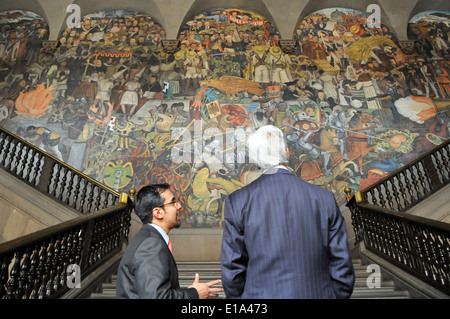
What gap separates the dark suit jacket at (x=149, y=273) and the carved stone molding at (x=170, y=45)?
8.37 metres

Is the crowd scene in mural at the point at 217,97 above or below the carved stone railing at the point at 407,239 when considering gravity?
above

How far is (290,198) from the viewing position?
64.0 inches

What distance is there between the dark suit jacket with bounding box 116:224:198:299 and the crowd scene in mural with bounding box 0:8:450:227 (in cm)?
551

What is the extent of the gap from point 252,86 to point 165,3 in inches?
154

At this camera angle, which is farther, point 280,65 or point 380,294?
point 280,65

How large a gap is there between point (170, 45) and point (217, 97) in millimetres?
2236

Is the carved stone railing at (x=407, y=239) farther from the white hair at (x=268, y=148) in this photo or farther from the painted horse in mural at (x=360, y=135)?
the white hair at (x=268, y=148)

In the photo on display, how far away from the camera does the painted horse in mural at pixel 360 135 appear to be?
25.8 feet

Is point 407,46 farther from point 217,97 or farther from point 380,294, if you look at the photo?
point 380,294

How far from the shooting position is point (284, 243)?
1.55 meters

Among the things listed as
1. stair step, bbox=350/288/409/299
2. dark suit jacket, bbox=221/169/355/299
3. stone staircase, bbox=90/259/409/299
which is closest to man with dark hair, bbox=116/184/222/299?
dark suit jacket, bbox=221/169/355/299

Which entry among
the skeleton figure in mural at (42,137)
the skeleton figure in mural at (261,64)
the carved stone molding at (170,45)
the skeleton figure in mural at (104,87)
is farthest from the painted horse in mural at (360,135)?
the skeleton figure in mural at (42,137)

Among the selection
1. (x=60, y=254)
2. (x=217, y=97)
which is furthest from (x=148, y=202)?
(x=217, y=97)

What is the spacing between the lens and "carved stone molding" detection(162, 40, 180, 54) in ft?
30.8
